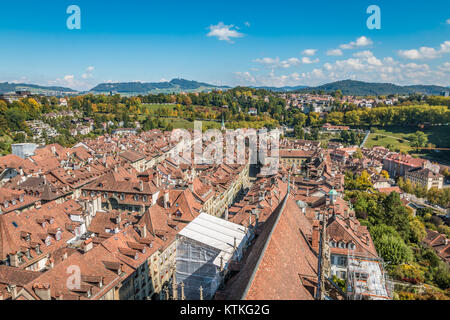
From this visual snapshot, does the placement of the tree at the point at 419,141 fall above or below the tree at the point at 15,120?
below

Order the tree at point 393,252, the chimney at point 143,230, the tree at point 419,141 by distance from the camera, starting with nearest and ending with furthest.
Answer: the chimney at point 143,230 → the tree at point 393,252 → the tree at point 419,141

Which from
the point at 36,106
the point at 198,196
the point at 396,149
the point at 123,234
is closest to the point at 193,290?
the point at 123,234

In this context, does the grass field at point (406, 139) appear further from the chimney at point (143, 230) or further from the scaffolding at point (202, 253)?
the chimney at point (143, 230)

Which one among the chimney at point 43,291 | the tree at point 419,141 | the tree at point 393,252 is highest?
the tree at point 419,141

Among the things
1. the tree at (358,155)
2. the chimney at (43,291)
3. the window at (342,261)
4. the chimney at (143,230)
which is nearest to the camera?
the chimney at (43,291)

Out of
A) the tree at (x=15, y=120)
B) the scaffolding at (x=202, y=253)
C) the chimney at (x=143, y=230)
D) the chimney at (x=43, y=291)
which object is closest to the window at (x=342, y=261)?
the scaffolding at (x=202, y=253)

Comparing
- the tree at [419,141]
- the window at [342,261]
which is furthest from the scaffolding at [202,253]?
the tree at [419,141]

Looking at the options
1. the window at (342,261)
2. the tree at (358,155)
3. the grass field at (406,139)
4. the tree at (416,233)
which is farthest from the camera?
the grass field at (406,139)

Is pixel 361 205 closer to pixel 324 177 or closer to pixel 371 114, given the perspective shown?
pixel 324 177

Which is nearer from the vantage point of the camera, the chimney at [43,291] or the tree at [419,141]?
the chimney at [43,291]

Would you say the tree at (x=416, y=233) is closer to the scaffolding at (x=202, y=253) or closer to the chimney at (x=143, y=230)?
the scaffolding at (x=202, y=253)

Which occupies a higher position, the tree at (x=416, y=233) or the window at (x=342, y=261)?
the window at (x=342, y=261)
